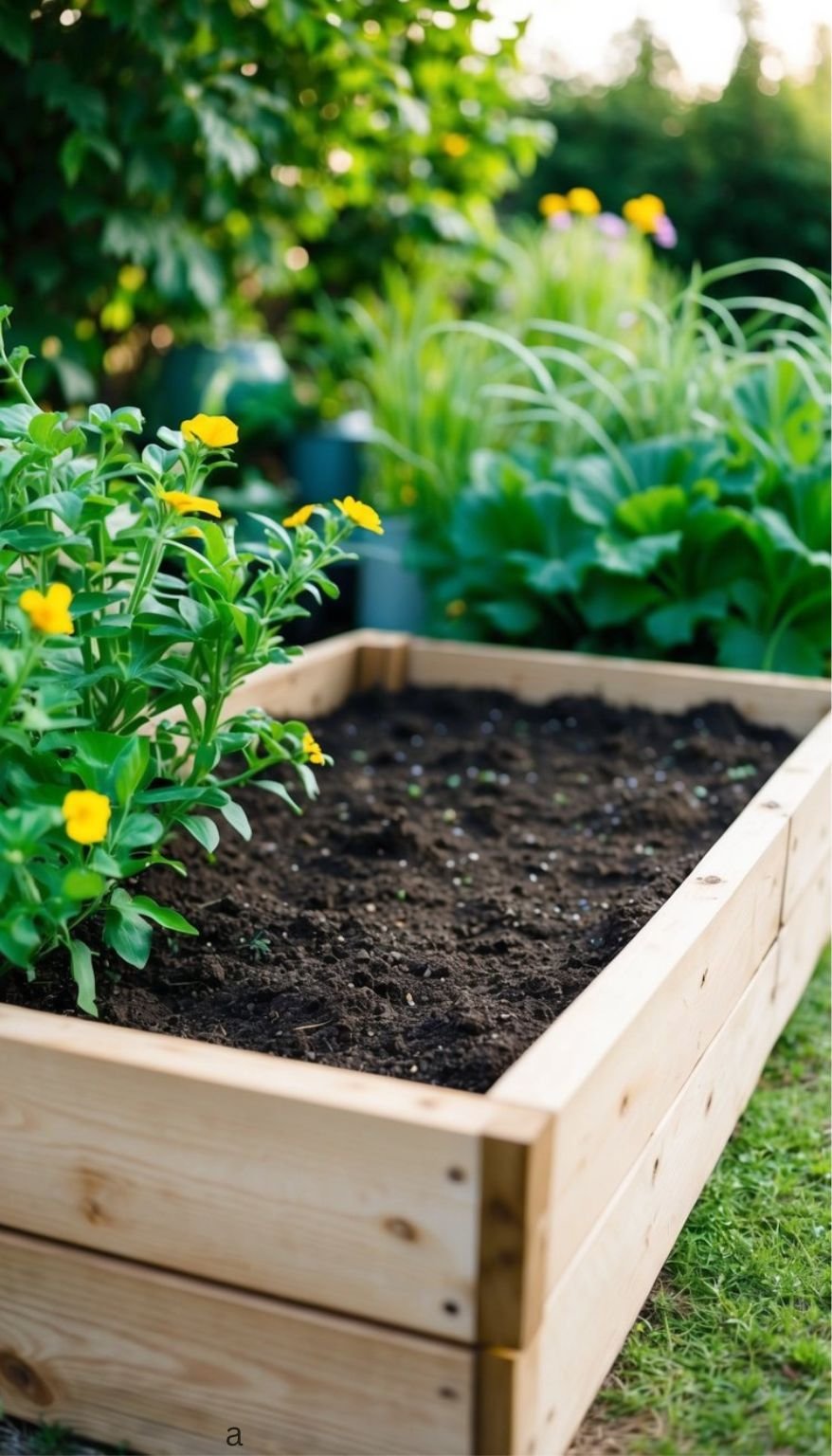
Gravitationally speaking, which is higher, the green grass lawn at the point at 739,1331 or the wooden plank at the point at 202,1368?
the wooden plank at the point at 202,1368

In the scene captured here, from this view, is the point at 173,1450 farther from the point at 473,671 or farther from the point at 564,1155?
the point at 473,671

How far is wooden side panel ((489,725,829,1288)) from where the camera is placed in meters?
1.20

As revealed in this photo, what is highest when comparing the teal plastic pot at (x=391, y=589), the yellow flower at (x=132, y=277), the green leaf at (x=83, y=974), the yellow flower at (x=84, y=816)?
the yellow flower at (x=132, y=277)

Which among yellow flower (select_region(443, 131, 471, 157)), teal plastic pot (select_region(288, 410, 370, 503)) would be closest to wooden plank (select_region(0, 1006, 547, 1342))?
teal plastic pot (select_region(288, 410, 370, 503))

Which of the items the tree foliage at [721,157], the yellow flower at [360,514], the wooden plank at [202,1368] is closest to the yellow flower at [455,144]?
the yellow flower at [360,514]

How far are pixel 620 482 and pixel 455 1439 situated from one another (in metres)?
2.27

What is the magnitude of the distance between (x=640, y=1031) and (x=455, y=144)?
3411 mm

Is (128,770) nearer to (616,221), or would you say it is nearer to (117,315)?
(117,315)

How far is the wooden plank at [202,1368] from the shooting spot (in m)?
1.21

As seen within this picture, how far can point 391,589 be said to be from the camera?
12.5 ft

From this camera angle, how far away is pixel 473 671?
2.99 m

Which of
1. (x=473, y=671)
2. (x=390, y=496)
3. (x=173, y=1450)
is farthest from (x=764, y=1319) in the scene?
(x=390, y=496)

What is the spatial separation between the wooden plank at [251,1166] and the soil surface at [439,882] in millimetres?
243

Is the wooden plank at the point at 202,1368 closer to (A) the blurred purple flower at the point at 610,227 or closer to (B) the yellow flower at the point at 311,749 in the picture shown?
(B) the yellow flower at the point at 311,749
